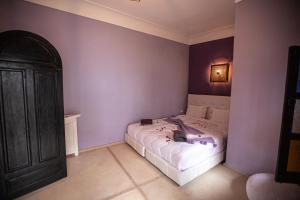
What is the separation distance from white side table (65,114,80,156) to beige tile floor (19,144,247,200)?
0.23 m

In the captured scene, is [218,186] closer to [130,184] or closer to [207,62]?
[130,184]

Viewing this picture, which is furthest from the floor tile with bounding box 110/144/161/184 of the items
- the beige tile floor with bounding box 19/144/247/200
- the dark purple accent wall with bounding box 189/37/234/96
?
the dark purple accent wall with bounding box 189/37/234/96

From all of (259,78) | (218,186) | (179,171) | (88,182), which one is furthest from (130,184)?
(259,78)

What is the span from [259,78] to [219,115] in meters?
1.57

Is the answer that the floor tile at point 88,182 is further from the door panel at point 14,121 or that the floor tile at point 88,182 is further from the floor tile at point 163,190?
the door panel at point 14,121

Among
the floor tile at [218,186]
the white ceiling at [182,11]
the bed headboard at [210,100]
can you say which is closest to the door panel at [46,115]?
the white ceiling at [182,11]

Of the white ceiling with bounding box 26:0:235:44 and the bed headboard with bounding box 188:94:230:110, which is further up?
the white ceiling with bounding box 26:0:235:44

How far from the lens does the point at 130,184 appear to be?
1996 mm

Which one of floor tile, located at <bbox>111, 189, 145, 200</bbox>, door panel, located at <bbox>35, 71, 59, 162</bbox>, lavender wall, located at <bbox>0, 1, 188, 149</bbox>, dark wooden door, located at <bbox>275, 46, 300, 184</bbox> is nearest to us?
dark wooden door, located at <bbox>275, 46, 300, 184</bbox>

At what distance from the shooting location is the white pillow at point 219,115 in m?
3.30

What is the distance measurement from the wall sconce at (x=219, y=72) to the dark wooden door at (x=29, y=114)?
364 centimetres

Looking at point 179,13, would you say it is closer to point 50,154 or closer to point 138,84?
point 138,84

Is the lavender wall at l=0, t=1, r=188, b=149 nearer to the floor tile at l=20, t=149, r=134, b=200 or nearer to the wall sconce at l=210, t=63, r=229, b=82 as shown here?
the floor tile at l=20, t=149, r=134, b=200

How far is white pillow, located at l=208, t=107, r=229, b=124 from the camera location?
330 cm
